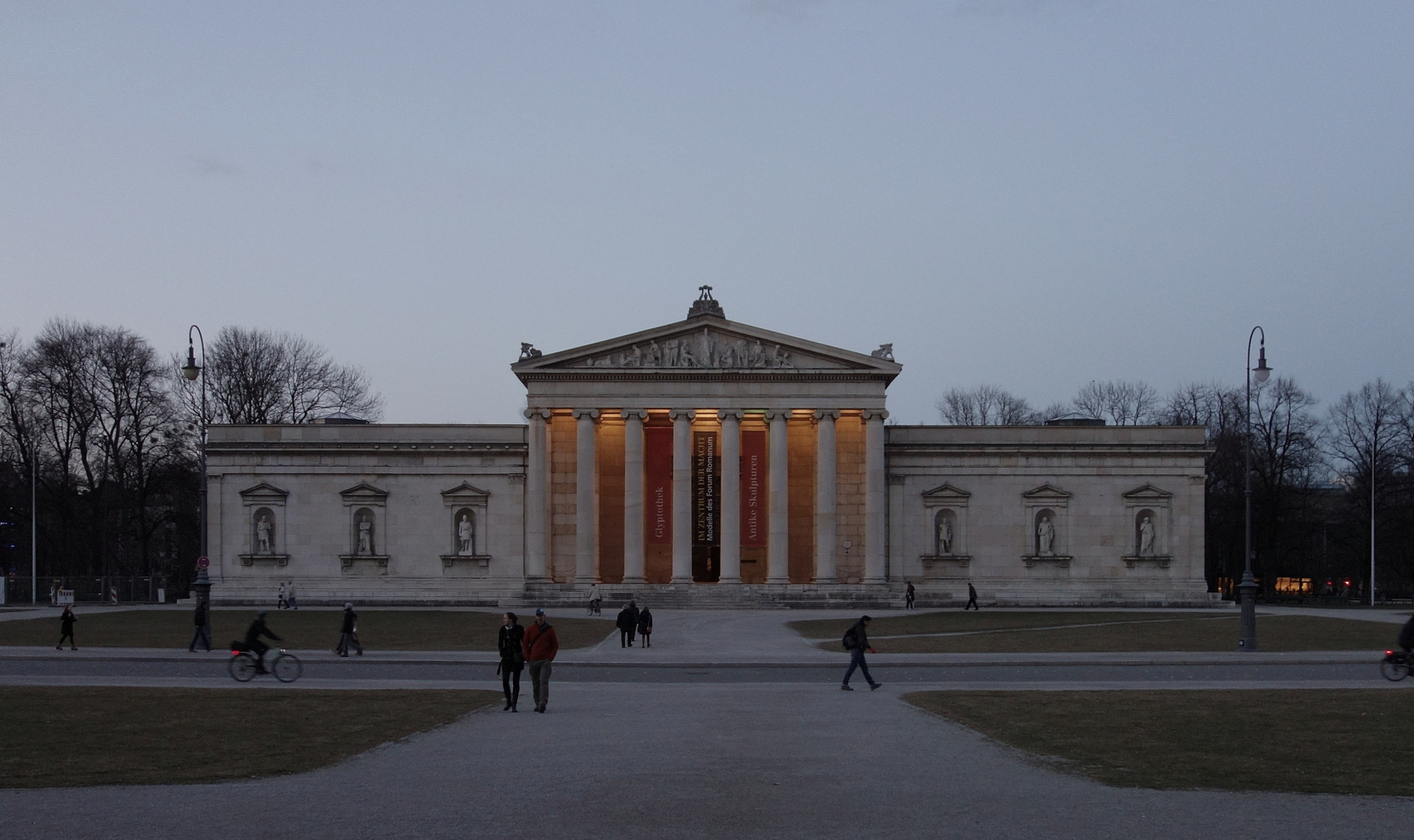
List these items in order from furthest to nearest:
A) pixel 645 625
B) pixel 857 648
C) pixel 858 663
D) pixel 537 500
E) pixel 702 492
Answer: pixel 702 492
pixel 537 500
pixel 645 625
pixel 858 663
pixel 857 648

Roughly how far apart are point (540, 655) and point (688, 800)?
11.4 meters

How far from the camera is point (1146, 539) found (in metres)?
82.2

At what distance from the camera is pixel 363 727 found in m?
23.0

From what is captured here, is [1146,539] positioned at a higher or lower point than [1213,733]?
lower

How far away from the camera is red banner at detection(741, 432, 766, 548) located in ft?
260

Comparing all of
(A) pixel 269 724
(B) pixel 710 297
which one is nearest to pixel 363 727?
(A) pixel 269 724

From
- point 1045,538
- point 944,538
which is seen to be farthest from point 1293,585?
point 944,538

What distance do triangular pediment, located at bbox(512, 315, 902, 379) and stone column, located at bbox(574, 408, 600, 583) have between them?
3.40 metres

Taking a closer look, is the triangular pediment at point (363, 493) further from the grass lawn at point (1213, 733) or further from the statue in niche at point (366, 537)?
the grass lawn at point (1213, 733)

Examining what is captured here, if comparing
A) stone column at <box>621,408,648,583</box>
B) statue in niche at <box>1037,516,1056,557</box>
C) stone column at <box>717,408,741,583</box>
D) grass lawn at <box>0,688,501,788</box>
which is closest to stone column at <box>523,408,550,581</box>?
stone column at <box>621,408,648,583</box>

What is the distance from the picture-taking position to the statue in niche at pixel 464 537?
82188 millimetres

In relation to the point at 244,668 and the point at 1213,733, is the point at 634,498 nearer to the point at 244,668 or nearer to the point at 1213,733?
the point at 244,668

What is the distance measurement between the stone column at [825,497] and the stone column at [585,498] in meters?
13.3

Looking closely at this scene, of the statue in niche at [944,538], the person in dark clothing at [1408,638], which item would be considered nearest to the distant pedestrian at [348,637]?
the person in dark clothing at [1408,638]
